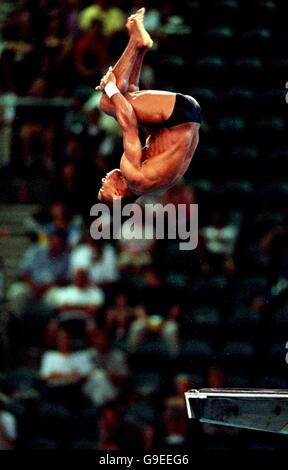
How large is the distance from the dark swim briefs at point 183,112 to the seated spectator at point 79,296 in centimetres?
322

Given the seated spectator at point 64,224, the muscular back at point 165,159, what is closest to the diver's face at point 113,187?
the muscular back at point 165,159

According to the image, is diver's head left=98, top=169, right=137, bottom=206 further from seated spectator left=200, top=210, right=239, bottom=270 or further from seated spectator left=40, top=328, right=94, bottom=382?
seated spectator left=200, top=210, right=239, bottom=270

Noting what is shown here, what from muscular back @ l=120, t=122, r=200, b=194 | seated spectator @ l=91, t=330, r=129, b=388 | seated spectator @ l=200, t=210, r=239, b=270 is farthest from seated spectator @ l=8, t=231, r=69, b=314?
muscular back @ l=120, t=122, r=200, b=194

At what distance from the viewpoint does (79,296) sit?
797 cm

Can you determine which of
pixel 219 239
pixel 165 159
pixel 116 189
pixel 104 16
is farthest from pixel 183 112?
pixel 104 16

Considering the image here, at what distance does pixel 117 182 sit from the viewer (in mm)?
5051

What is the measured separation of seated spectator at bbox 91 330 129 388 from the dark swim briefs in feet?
10.4

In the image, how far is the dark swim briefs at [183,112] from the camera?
4789 millimetres

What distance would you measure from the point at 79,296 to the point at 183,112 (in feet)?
11.0

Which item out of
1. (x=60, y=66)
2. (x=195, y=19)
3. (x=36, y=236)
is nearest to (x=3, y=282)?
(x=36, y=236)

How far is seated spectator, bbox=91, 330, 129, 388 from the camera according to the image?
777 cm

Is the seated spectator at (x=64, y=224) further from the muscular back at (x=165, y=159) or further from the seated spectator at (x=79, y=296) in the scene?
the muscular back at (x=165, y=159)

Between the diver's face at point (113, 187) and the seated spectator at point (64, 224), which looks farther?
the seated spectator at point (64, 224)

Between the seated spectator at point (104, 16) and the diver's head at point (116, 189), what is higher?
the seated spectator at point (104, 16)
